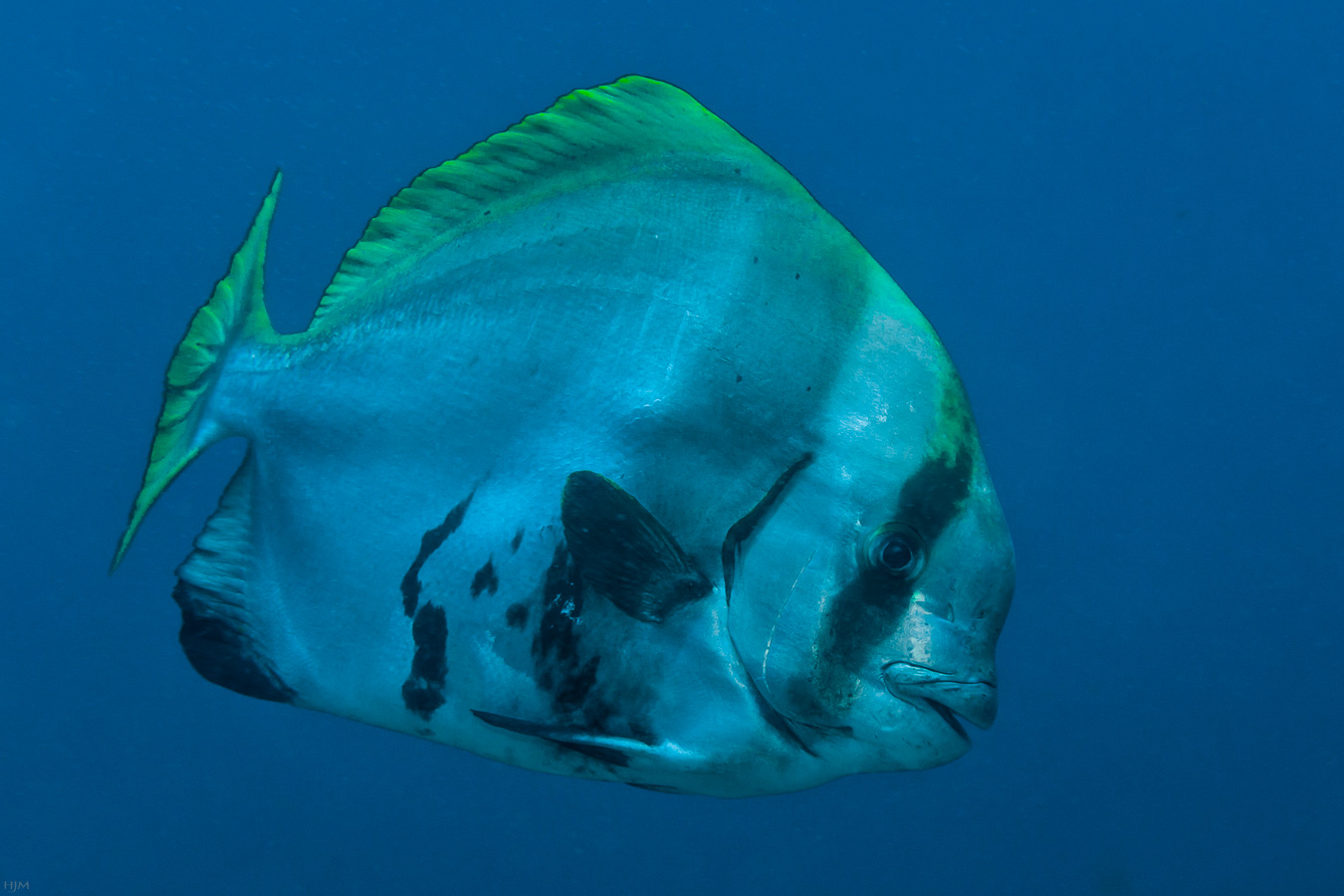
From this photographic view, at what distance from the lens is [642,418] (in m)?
1.06

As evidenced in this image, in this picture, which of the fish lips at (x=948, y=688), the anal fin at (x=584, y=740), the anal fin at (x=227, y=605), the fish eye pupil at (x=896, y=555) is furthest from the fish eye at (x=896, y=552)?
the anal fin at (x=227, y=605)

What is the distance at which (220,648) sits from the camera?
50.4 inches

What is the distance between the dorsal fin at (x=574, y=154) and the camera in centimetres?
112

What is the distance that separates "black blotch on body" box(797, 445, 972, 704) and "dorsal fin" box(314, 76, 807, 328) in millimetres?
443

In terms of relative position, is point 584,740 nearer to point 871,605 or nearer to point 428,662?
point 428,662

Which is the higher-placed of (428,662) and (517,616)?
(517,616)

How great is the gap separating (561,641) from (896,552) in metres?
0.44

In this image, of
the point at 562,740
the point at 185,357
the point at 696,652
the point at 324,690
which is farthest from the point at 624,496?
the point at 185,357

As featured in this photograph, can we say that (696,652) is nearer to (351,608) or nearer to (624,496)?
(624,496)

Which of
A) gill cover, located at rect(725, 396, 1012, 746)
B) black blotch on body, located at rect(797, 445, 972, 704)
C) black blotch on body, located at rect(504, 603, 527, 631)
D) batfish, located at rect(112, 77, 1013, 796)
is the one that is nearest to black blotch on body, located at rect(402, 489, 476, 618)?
batfish, located at rect(112, 77, 1013, 796)

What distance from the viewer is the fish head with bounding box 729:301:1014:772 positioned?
100cm

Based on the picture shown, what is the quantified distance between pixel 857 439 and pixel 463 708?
0.64 metres

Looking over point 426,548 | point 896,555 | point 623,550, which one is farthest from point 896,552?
point 426,548

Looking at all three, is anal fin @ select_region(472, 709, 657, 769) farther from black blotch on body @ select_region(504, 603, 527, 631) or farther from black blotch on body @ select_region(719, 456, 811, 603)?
black blotch on body @ select_region(719, 456, 811, 603)
